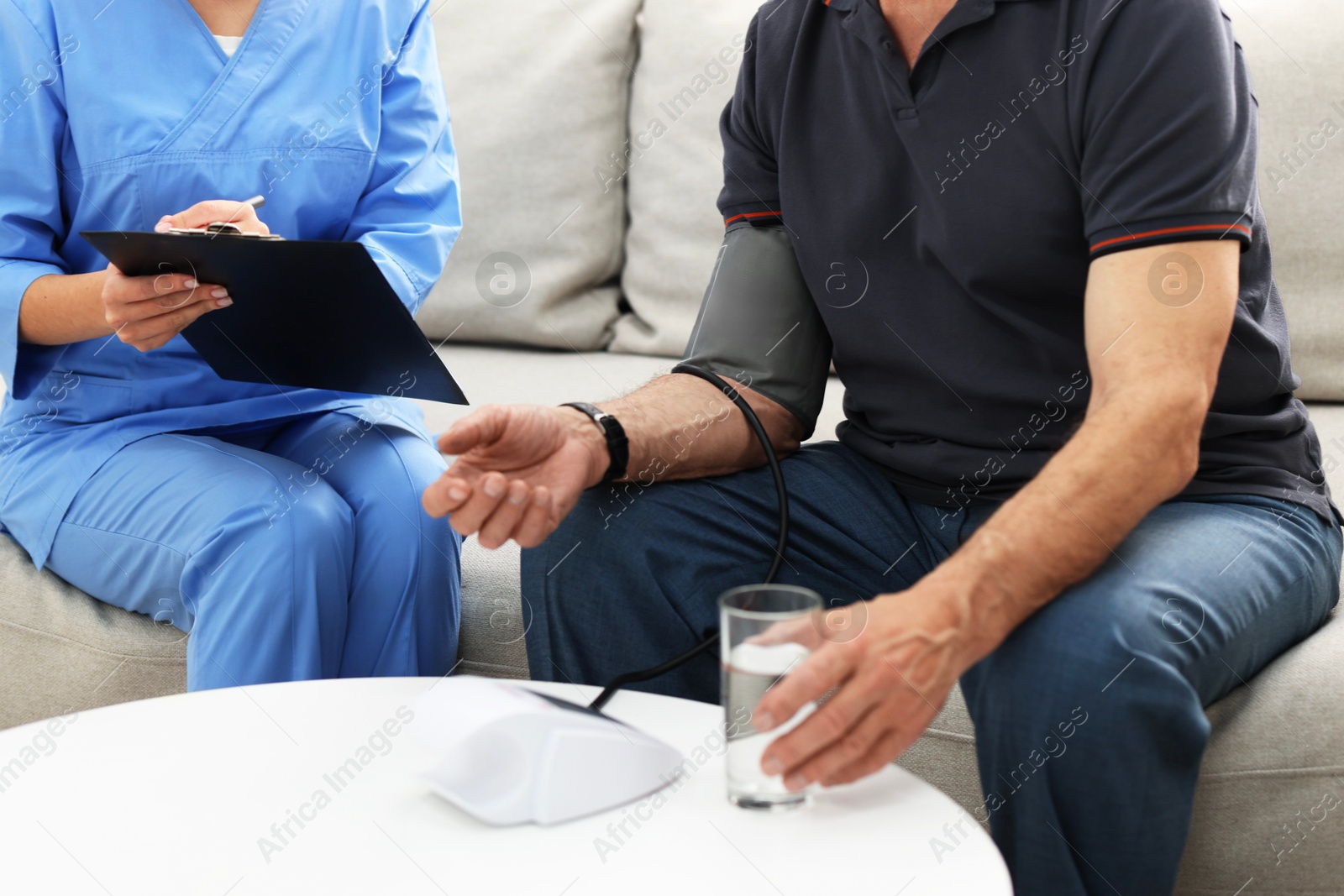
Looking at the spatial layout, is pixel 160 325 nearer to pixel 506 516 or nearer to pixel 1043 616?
pixel 506 516

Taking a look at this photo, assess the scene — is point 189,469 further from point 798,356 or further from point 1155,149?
point 1155,149

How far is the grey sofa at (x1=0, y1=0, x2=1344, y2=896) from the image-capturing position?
0.89 m

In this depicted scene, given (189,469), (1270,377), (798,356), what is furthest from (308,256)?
(1270,377)

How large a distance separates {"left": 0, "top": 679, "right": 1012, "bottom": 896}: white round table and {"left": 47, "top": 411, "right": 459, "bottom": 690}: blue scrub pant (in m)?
0.25

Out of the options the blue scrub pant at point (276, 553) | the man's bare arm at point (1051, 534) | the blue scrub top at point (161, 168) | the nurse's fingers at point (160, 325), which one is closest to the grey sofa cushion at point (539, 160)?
the blue scrub top at point (161, 168)

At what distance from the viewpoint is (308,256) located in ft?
3.00

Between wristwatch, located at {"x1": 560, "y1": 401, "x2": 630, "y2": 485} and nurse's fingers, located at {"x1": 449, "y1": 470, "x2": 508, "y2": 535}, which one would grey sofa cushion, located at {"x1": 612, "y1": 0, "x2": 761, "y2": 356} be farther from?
nurse's fingers, located at {"x1": 449, "y1": 470, "x2": 508, "y2": 535}

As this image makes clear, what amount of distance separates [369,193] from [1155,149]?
2.58 ft

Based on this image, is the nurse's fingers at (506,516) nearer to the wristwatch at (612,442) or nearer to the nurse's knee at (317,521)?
the wristwatch at (612,442)

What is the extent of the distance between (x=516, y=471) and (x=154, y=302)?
0.36m

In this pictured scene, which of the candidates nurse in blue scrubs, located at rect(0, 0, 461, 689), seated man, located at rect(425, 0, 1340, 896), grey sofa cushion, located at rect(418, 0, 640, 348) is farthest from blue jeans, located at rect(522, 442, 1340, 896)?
grey sofa cushion, located at rect(418, 0, 640, 348)

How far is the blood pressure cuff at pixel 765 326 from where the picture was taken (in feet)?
3.66

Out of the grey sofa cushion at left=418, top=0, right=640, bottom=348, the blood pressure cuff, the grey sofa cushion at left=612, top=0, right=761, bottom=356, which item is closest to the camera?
the blood pressure cuff

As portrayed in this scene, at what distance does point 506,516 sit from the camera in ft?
2.89
